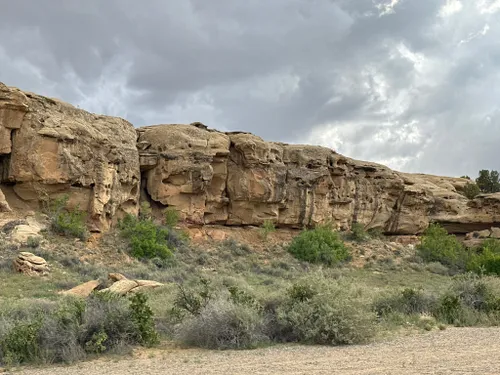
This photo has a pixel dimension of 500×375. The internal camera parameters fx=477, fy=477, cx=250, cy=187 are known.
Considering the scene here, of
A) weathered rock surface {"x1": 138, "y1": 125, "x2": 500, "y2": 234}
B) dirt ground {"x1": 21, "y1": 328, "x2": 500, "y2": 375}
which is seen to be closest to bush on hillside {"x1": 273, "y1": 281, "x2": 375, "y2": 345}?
dirt ground {"x1": 21, "y1": 328, "x2": 500, "y2": 375}

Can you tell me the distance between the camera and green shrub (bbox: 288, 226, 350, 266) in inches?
1273

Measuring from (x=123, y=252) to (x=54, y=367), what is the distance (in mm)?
19172

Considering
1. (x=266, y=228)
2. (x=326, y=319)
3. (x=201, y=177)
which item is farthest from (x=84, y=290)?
(x=266, y=228)

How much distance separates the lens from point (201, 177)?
31.7 m

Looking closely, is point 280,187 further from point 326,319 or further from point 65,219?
point 326,319

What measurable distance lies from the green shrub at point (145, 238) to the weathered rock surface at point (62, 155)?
47.6 inches

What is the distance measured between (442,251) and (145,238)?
74.6ft

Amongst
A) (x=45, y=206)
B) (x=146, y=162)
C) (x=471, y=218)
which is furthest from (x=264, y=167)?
(x=471, y=218)

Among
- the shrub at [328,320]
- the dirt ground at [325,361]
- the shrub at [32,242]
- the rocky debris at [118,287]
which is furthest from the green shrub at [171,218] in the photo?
the dirt ground at [325,361]

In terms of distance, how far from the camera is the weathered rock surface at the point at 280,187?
31547 millimetres

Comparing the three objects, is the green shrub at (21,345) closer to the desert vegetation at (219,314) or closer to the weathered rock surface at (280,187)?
the desert vegetation at (219,314)

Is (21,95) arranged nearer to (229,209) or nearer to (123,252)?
(123,252)

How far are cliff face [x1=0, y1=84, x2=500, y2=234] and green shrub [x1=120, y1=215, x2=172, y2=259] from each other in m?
1.15

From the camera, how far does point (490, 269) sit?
2617cm
